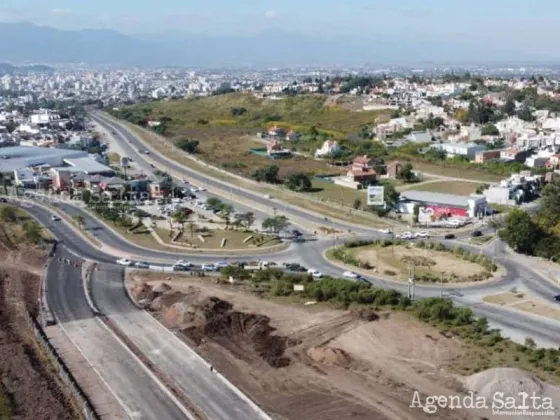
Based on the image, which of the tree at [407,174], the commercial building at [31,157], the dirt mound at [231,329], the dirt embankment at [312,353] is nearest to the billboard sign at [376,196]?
the tree at [407,174]

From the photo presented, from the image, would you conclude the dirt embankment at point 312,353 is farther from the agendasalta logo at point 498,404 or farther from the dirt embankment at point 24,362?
the dirt embankment at point 24,362

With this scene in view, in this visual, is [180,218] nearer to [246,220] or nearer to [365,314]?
[246,220]

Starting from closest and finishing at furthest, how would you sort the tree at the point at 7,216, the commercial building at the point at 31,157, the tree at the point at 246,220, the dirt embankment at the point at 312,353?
the dirt embankment at the point at 312,353 < the tree at the point at 246,220 < the tree at the point at 7,216 < the commercial building at the point at 31,157

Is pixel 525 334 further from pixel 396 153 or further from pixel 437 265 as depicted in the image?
pixel 396 153

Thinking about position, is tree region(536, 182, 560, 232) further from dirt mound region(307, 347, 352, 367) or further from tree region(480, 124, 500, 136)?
tree region(480, 124, 500, 136)

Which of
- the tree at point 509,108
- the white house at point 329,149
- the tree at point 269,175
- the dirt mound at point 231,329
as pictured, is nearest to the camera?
the dirt mound at point 231,329

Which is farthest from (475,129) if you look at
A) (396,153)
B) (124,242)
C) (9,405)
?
(9,405)
